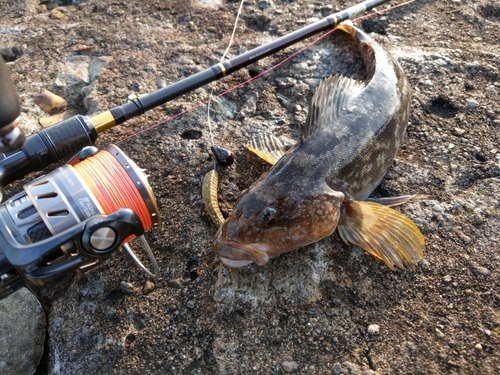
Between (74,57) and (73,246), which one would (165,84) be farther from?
(73,246)

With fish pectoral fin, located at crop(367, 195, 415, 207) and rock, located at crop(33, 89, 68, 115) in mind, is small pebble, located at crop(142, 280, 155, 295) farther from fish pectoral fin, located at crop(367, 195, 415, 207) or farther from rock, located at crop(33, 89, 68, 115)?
rock, located at crop(33, 89, 68, 115)

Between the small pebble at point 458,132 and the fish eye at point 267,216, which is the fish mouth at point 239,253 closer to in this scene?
the fish eye at point 267,216

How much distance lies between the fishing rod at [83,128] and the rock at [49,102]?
0.83m

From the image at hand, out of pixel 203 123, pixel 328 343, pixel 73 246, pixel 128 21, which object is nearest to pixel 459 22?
pixel 203 123

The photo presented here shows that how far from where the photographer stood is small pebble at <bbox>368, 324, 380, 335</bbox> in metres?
2.65

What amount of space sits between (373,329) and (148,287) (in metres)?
1.40

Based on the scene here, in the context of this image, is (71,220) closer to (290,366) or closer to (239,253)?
(239,253)

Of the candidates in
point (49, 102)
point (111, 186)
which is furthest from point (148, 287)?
point (49, 102)

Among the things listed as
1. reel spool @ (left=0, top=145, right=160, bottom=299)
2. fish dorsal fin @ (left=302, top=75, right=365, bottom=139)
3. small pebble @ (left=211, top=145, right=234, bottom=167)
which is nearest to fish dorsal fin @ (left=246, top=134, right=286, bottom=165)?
small pebble @ (left=211, top=145, right=234, bottom=167)

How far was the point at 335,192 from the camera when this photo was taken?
9.56 ft

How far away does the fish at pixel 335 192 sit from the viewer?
270cm

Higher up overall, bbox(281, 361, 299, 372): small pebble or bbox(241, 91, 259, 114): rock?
bbox(241, 91, 259, 114): rock

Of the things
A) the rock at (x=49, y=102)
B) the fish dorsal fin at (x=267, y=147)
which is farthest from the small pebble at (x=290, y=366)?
the rock at (x=49, y=102)

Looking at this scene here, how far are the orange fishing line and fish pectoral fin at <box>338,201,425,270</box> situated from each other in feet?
4.28
